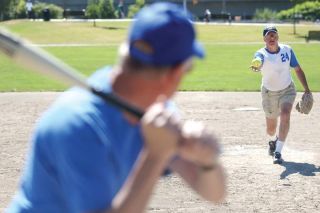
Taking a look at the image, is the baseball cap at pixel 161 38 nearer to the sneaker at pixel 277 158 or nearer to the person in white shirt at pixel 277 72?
the sneaker at pixel 277 158

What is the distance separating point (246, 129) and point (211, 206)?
4.92 metres

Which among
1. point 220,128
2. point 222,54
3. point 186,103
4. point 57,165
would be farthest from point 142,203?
point 222,54

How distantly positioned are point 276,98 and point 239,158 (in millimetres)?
1142

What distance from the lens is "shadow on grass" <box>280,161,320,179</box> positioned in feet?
28.2

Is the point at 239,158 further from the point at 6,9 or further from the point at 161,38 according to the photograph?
the point at 6,9

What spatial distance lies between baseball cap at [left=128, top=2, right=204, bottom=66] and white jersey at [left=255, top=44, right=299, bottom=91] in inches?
295

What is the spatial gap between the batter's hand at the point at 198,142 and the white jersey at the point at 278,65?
773 cm

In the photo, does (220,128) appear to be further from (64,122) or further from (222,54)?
(222,54)

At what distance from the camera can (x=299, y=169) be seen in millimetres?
8812

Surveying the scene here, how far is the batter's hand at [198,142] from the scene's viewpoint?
2.05 m

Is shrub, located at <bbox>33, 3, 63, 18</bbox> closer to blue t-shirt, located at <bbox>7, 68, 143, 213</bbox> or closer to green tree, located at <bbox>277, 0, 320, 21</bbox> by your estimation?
green tree, located at <bbox>277, 0, 320, 21</bbox>

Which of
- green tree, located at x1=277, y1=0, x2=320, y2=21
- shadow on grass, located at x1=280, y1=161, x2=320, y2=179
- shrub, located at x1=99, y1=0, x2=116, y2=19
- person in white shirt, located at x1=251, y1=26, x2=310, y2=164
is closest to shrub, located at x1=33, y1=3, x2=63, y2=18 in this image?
shrub, located at x1=99, y1=0, x2=116, y2=19

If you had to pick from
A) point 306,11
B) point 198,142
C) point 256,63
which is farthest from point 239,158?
point 306,11

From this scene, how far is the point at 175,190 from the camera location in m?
7.73
